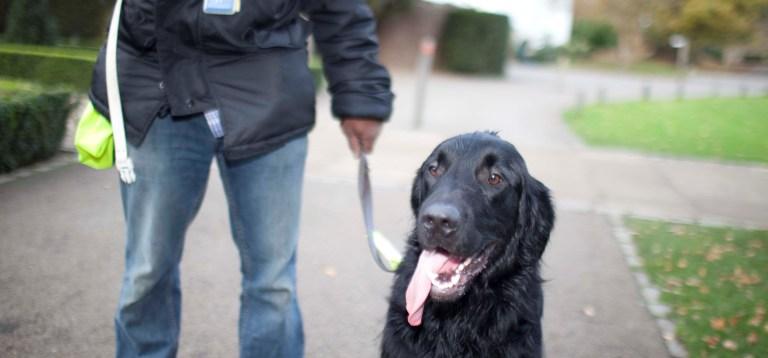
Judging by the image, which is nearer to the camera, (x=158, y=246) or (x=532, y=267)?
(x=158, y=246)

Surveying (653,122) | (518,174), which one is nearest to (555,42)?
(653,122)

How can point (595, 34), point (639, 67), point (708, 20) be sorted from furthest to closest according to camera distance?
1. point (595, 34)
2. point (639, 67)
3. point (708, 20)

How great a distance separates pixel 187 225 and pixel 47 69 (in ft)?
30.4

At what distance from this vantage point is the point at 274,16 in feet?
7.70

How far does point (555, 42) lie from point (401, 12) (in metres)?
24.0

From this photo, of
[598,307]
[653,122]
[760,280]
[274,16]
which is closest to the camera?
[274,16]

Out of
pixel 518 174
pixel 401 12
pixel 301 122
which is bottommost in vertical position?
pixel 518 174

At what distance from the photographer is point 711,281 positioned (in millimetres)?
5121

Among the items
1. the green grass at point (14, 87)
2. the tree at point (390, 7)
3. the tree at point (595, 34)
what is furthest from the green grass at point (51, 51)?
the tree at point (595, 34)

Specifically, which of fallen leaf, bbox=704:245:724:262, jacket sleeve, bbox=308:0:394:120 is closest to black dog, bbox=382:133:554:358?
jacket sleeve, bbox=308:0:394:120

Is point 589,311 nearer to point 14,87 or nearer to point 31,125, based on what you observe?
point 31,125

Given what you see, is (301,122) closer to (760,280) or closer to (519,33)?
(760,280)

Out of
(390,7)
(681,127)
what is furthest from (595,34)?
(681,127)

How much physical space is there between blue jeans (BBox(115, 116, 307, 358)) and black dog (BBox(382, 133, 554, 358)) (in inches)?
20.1
